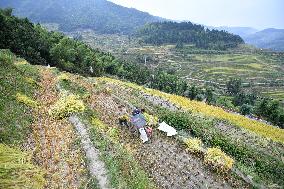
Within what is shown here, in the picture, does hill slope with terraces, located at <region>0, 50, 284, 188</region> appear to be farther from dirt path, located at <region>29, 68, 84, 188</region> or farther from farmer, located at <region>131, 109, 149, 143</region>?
farmer, located at <region>131, 109, 149, 143</region>

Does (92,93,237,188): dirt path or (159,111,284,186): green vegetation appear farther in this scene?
(159,111,284,186): green vegetation

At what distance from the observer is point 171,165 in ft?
99.2

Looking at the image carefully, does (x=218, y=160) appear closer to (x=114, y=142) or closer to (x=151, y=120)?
(x=114, y=142)

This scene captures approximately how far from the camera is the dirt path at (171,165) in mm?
28031

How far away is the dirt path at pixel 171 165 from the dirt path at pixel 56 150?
215 inches

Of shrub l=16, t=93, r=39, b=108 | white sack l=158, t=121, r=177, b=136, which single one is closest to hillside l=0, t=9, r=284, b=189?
shrub l=16, t=93, r=39, b=108

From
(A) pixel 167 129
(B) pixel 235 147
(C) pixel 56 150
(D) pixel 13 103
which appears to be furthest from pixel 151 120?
(D) pixel 13 103

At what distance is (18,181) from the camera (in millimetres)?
22016

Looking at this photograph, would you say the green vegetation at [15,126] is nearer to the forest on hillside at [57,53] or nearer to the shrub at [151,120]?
the shrub at [151,120]

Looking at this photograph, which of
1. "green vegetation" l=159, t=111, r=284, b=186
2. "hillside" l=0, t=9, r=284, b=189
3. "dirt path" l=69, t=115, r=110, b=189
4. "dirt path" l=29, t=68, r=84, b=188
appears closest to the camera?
"dirt path" l=29, t=68, r=84, b=188

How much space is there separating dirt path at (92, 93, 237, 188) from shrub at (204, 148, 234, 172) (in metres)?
0.74

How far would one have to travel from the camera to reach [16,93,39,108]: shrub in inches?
1429

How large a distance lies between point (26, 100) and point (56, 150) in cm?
1054

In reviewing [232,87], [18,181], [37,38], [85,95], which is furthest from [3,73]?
[232,87]
